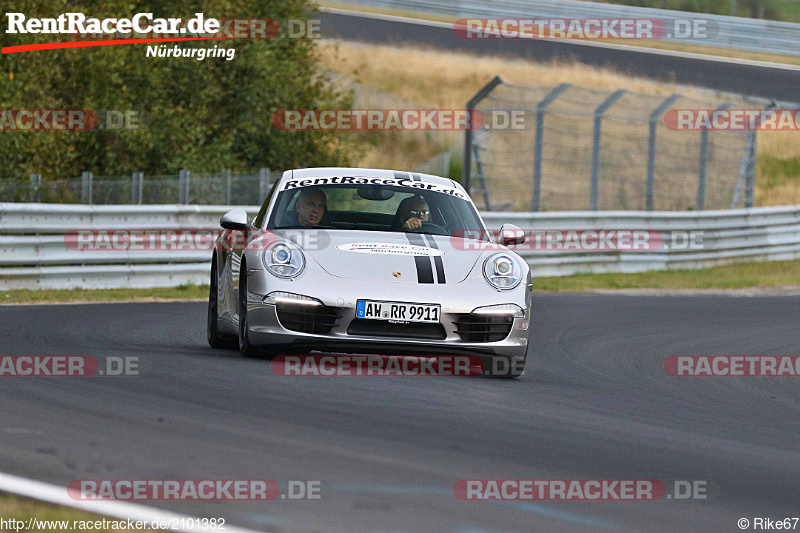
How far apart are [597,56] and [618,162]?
12359mm

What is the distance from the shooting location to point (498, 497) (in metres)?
4.70

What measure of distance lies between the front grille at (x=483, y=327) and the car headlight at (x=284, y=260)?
1006 mm

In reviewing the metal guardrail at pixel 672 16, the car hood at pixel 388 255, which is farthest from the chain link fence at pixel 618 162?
the car hood at pixel 388 255

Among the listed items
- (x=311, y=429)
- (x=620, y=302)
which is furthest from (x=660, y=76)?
(x=311, y=429)

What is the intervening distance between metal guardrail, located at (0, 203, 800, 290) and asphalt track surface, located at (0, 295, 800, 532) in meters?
5.37

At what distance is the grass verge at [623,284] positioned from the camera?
577 inches

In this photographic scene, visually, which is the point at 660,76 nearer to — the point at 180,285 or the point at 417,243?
the point at 180,285

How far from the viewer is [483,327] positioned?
26.6 ft

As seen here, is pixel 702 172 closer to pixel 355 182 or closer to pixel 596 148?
pixel 596 148

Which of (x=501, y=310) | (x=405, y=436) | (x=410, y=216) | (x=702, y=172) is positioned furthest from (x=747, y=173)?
(x=405, y=436)

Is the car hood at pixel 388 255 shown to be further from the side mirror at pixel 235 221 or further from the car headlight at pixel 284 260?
the side mirror at pixel 235 221

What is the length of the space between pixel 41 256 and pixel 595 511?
1150cm

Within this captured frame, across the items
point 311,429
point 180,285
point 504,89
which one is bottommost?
point 180,285

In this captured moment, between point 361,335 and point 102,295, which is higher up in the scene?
point 361,335
